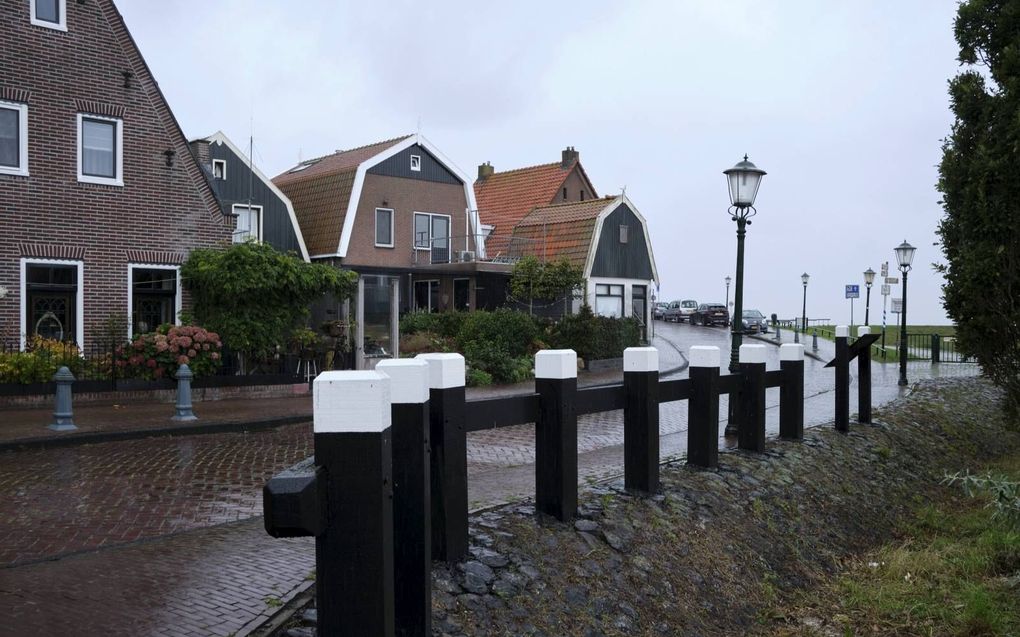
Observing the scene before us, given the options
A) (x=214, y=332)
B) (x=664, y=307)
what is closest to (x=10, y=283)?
(x=214, y=332)

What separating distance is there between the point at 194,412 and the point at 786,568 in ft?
36.2

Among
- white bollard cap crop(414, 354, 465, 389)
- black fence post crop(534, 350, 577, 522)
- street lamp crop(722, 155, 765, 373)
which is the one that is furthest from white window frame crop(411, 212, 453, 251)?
white bollard cap crop(414, 354, 465, 389)

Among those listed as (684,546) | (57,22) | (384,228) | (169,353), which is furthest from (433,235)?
(684,546)

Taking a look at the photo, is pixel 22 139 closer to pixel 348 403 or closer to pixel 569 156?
pixel 348 403

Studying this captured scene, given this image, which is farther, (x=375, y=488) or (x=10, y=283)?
(x=10, y=283)

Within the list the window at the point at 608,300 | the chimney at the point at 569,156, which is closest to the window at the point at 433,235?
the window at the point at 608,300

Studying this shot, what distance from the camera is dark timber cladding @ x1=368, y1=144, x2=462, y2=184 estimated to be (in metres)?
33.0

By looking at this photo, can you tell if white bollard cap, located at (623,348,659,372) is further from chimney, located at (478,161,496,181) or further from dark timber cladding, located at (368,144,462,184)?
chimney, located at (478,161,496,181)

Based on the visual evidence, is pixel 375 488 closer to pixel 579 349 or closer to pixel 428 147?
pixel 579 349

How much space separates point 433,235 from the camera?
34625 millimetres

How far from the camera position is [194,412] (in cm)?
1542

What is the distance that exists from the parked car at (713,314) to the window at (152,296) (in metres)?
41.4

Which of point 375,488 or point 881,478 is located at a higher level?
point 375,488

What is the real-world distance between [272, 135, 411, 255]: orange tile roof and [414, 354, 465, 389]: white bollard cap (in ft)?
89.6
